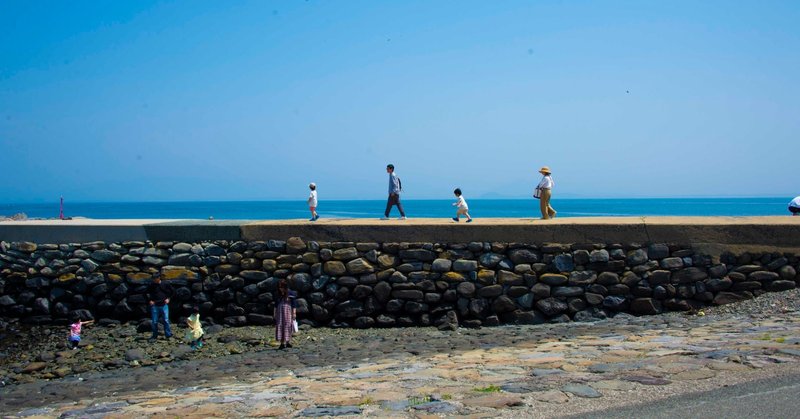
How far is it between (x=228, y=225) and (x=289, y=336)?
3.23 meters

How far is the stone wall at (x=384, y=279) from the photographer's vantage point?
37.8ft

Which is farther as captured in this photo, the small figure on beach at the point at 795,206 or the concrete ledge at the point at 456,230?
the small figure on beach at the point at 795,206

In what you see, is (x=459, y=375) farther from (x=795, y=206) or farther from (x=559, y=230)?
(x=795, y=206)

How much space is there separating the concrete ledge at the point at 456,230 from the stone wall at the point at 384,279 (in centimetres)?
15

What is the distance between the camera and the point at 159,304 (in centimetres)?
1277

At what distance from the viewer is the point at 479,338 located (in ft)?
34.7

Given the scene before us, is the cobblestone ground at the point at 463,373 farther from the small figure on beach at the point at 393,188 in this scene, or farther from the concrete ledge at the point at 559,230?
the small figure on beach at the point at 393,188

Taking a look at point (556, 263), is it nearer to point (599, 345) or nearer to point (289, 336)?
point (599, 345)

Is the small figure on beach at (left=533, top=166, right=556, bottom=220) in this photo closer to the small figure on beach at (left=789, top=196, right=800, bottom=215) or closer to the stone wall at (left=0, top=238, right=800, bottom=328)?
the stone wall at (left=0, top=238, right=800, bottom=328)

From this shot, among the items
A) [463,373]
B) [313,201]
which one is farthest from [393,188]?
[463,373]

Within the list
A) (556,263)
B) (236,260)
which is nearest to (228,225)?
(236,260)

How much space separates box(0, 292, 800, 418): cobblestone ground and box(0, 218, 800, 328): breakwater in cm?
57

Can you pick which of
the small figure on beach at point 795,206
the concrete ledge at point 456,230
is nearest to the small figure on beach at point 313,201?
the concrete ledge at point 456,230

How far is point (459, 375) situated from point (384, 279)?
18.0 ft
